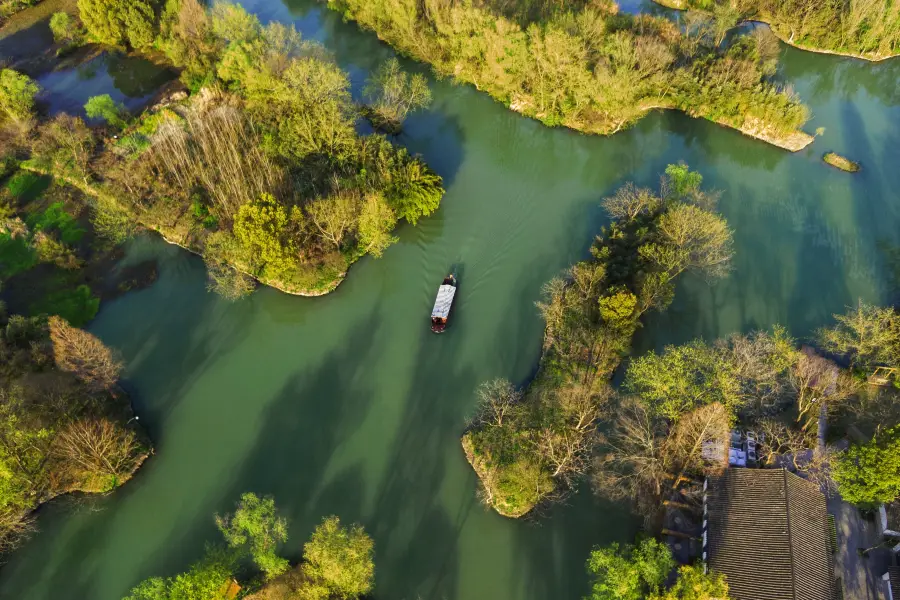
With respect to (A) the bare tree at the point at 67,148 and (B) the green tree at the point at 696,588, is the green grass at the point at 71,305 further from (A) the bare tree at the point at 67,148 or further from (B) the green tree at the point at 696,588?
(B) the green tree at the point at 696,588

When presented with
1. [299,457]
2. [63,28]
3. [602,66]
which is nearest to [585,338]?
[299,457]

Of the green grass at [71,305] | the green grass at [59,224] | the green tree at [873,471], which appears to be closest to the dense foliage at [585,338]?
the green tree at [873,471]

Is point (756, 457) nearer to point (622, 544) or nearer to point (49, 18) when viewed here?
point (622, 544)

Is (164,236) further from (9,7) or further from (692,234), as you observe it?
(9,7)

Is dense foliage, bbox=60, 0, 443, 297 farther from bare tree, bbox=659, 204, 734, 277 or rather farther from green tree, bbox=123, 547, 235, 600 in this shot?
green tree, bbox=123, 547, 235, 600

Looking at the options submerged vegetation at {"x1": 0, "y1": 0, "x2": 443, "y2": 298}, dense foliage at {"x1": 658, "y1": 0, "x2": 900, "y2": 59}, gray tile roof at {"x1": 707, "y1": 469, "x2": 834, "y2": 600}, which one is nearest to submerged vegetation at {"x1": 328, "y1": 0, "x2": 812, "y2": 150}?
dense foliage at {"x1": 658, "y1": 0, "x2": 900, "y2": 59}
